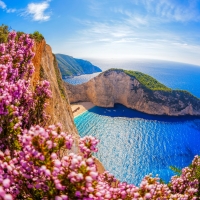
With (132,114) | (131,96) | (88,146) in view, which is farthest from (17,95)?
(131,96)

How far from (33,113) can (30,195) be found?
4783 mm

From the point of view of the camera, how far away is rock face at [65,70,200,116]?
84.0 m

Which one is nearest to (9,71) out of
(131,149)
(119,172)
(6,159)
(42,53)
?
(6,159)

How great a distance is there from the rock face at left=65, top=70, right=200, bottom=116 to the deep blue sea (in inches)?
165

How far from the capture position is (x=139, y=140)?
186ft

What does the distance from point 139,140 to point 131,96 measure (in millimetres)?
34995

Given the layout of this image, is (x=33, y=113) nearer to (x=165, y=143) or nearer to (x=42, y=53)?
(x=42, y=53)

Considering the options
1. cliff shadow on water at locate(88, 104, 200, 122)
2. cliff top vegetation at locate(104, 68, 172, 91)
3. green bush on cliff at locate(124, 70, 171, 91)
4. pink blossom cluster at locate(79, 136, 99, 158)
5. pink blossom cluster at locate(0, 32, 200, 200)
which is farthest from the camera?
green bush on cliff at locate(124, 70, 171, 91)

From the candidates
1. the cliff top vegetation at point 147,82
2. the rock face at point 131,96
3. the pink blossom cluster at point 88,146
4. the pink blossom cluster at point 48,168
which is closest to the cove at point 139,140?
the rock face at point 131,96

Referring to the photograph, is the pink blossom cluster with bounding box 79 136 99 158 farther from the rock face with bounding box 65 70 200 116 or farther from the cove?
the rock face with bounding box 65 70 200 116

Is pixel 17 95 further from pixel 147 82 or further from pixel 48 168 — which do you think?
pixel 147 82

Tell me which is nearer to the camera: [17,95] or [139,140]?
[17,95]

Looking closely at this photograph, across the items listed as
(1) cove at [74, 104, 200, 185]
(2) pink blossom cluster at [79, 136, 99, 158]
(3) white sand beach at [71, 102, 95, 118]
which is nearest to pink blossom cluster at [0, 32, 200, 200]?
(2) pink blossom cluster at [79, 136, 99, 158]

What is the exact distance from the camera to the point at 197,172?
9297 millimetres
